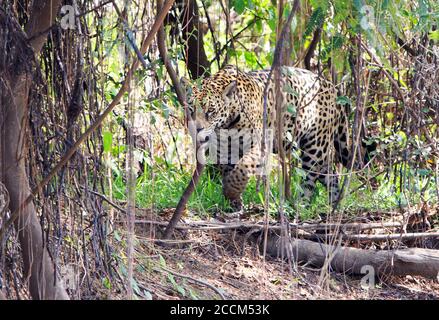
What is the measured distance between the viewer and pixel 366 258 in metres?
5.69

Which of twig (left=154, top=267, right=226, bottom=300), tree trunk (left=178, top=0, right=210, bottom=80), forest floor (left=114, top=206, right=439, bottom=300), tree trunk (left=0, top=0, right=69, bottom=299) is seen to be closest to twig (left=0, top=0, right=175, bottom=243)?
tree trunk (left=0, top=0, right=69, bottom=299)

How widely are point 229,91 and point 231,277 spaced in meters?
2.39

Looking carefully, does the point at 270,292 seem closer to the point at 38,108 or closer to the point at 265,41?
the point at 38,108

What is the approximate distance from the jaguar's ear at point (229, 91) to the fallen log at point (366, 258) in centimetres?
195

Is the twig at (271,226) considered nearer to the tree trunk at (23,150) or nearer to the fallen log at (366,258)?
the fallen log at (366,258)

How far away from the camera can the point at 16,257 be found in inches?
162

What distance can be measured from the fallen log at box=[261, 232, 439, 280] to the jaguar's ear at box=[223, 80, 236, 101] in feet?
6.41

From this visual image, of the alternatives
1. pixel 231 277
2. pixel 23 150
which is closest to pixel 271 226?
pixel 231 277

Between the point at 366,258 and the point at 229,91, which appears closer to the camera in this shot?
the point at 366,258

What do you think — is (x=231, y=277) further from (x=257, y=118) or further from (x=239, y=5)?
(x=257, y=118)

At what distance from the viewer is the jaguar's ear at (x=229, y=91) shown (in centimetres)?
746

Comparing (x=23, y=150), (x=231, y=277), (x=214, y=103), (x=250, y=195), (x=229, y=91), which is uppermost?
(x=229, y=91)

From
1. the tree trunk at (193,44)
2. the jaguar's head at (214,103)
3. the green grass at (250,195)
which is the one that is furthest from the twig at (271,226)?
the tree trunk at (193,44)

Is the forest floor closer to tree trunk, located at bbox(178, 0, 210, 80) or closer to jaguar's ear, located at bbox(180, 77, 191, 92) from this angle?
jaguar's ear, located at bbox(180, 77, 191, 92)
